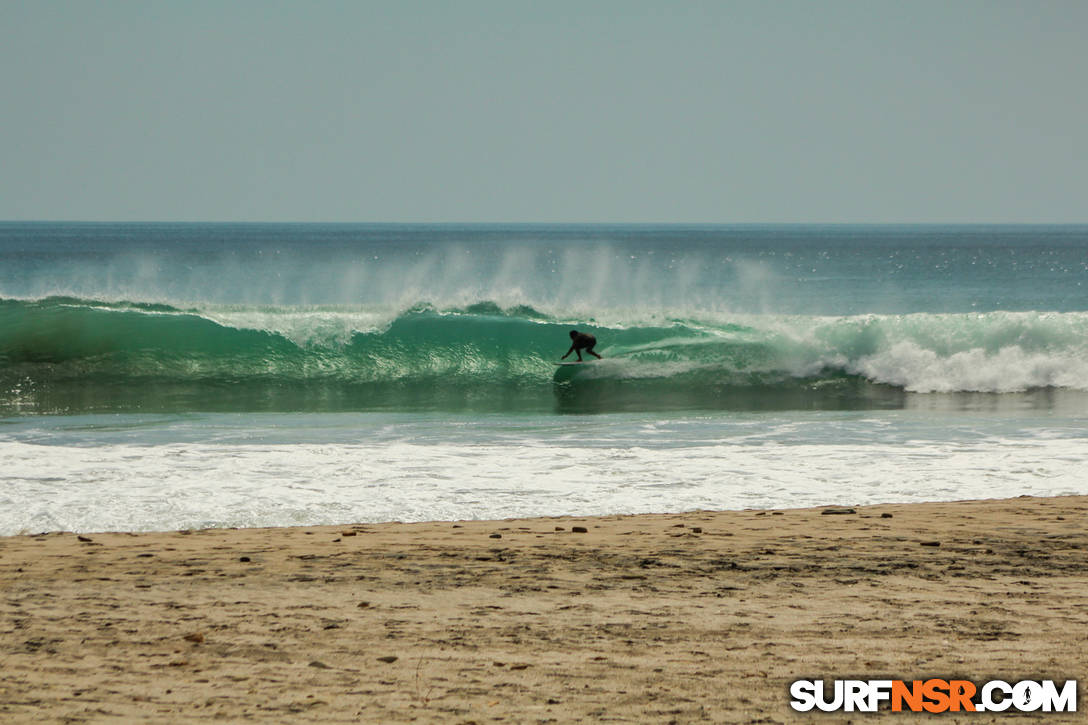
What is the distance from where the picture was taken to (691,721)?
388 centimetres

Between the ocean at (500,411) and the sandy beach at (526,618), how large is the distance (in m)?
1.38

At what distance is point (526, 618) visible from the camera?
5137 mm

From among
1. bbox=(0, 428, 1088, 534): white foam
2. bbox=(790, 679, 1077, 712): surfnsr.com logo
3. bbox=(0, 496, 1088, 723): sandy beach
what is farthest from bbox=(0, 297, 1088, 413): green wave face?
bbox=(790, 679, 1077, 712): surfnsr.com logo

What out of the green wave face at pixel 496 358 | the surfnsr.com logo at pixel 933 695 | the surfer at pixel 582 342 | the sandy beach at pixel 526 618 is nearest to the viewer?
the surfnsr.com logo at pixel 933 695

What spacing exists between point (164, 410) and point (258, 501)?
7024mm

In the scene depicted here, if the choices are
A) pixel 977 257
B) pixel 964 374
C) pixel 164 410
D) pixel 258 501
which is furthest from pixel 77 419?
pixel 977 257

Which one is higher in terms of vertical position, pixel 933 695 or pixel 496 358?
pixel 496 358

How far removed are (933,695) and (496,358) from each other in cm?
1732

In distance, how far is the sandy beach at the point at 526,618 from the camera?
412 cm

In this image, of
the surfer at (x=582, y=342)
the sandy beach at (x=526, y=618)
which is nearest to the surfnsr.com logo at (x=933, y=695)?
the sandy beach at (x=526, y=618)

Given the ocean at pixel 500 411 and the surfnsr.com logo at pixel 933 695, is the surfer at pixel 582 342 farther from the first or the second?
the surfnsr.com logo at pixel 933 695

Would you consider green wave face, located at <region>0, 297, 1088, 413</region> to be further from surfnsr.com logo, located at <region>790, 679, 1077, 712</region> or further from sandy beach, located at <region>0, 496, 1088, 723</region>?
surfnsr.com logo, located at <region>790, 679, 1077, 712</region>

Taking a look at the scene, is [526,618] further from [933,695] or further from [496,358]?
[496,358]

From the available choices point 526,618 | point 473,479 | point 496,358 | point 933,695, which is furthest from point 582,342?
point 933,695
